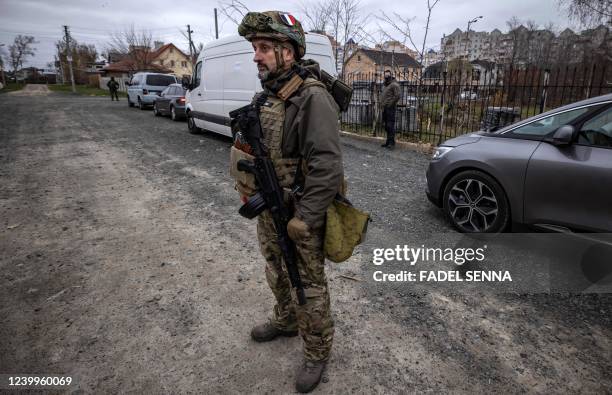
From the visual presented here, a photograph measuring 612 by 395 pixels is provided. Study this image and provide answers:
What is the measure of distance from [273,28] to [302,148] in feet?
1.97

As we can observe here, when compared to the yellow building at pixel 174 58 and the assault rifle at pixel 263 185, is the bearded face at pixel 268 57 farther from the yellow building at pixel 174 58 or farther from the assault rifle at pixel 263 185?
the yellow building at pixel 174 58

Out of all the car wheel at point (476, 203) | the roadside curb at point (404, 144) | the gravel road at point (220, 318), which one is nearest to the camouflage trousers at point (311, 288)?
→ the gravel road at point (220, 318)

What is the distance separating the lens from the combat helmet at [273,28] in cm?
171

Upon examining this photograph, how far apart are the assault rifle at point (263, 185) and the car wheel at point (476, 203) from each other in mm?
2549

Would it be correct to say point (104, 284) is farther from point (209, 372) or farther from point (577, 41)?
point (577, 41)

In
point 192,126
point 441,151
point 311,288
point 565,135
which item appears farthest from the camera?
point 192,126

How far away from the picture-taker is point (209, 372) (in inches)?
80.0

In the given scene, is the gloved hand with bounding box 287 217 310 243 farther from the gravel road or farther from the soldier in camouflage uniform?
the gravel road

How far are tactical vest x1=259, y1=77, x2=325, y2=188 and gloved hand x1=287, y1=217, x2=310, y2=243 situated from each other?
229mm

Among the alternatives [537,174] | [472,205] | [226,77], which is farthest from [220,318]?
[226,77]

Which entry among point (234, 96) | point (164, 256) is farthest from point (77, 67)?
point (164, 256)

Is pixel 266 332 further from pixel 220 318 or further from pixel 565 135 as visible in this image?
pixel 565 135

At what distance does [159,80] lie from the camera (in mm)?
18172

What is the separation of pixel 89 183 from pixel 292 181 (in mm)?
5164
